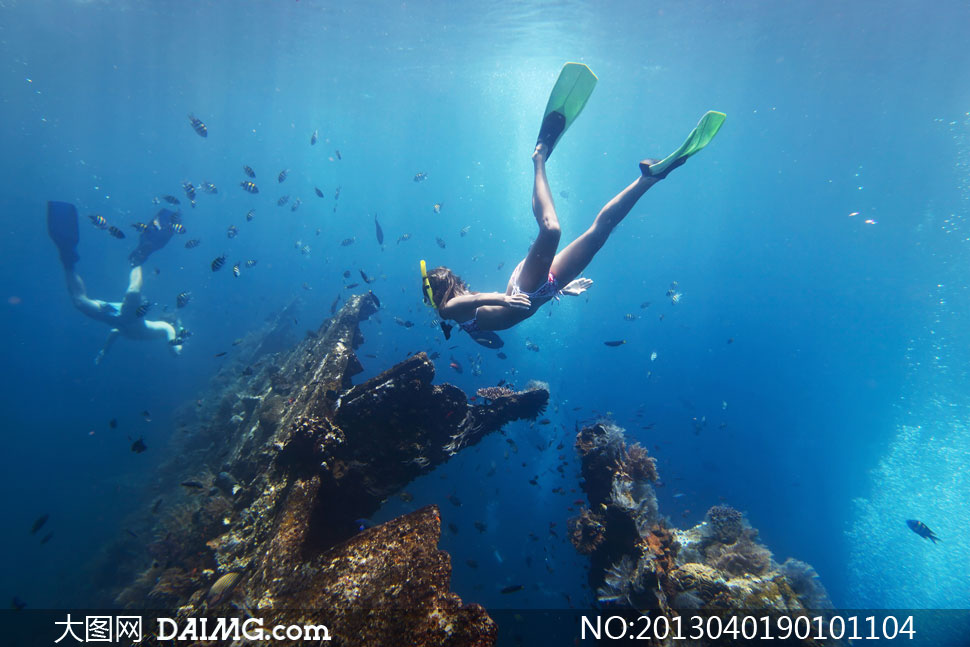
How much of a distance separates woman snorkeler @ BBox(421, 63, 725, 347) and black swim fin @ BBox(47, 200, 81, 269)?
19112 millimetres

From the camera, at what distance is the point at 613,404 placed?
28.4m

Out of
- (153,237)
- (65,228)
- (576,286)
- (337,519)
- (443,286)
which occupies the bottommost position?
(337,519)

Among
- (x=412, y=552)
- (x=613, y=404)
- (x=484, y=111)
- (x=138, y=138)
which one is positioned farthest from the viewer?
(x=138, y=138)

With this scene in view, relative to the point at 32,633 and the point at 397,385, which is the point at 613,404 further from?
the point at 32,633

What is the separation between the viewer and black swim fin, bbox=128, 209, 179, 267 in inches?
593

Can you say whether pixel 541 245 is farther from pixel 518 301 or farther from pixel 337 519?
pixel 337 519

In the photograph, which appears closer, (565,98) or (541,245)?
(541,245)

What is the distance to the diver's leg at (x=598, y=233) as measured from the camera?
5.28 meters

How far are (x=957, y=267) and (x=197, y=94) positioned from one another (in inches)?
3430

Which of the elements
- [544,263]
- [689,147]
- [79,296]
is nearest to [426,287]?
[544,263]

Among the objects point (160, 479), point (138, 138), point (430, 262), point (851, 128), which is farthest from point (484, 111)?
point (138, 138)

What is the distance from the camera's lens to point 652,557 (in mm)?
5148

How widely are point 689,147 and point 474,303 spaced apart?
458 centimetres

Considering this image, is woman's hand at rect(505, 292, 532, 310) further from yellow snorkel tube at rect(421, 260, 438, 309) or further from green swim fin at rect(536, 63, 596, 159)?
green swim fin at rect(536, 63, 596, 159)
